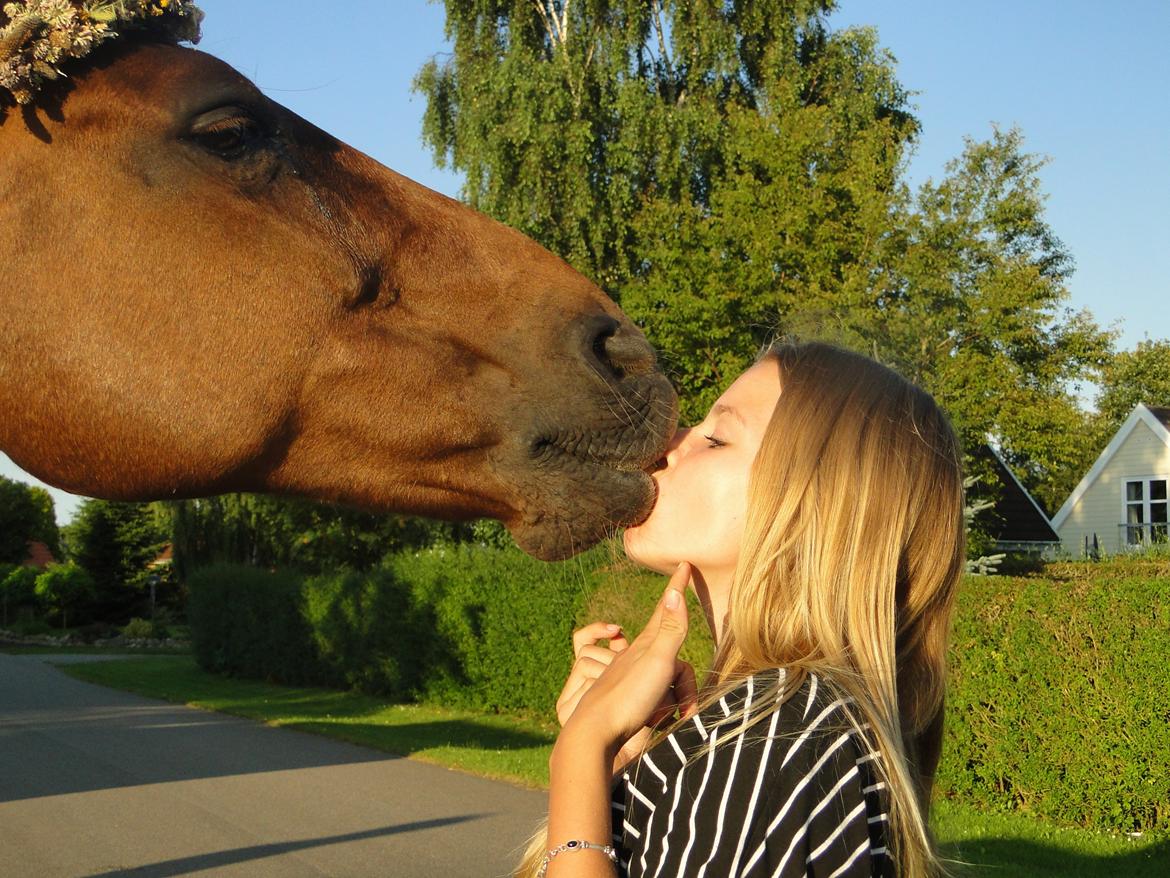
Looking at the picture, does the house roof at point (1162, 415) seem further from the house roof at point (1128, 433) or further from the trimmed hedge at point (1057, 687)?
the trimmed hedge at point (1057, 687)

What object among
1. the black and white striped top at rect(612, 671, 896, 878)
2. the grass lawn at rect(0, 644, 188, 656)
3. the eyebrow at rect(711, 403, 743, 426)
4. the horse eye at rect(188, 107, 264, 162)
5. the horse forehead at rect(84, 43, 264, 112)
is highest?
the horse forehead at rect(84, 43, 264, 112)

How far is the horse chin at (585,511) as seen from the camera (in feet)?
6.65

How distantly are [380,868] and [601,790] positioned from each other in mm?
6279

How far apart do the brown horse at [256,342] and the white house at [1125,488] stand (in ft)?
91.7

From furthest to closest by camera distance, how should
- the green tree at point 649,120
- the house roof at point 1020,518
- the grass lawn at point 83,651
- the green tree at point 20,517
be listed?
the green tree at point 20,517, the grass lawn at point 83,651, the house roof at point 1020,518, the green tree at point 649,120

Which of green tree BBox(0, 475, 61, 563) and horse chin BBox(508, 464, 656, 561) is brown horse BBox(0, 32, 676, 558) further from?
green tree BBox(0, 475, 61, 563)

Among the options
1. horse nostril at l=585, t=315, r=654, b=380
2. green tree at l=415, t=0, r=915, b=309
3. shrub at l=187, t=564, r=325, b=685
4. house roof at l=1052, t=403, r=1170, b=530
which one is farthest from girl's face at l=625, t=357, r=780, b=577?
house roof at l=1052, t=403, r=1170, b=530

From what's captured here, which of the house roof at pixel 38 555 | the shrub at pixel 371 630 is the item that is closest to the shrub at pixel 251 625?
the shrub at pixel 371 630

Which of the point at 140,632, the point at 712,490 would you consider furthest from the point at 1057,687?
the point at 140,632

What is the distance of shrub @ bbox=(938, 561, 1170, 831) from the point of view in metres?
8.00

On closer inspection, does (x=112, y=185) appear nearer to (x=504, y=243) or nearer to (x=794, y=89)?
(x=504, y=243)

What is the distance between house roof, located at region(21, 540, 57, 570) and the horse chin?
5303cm

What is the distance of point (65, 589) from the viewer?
129 feet

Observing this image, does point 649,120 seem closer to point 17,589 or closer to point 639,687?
point 639,687
